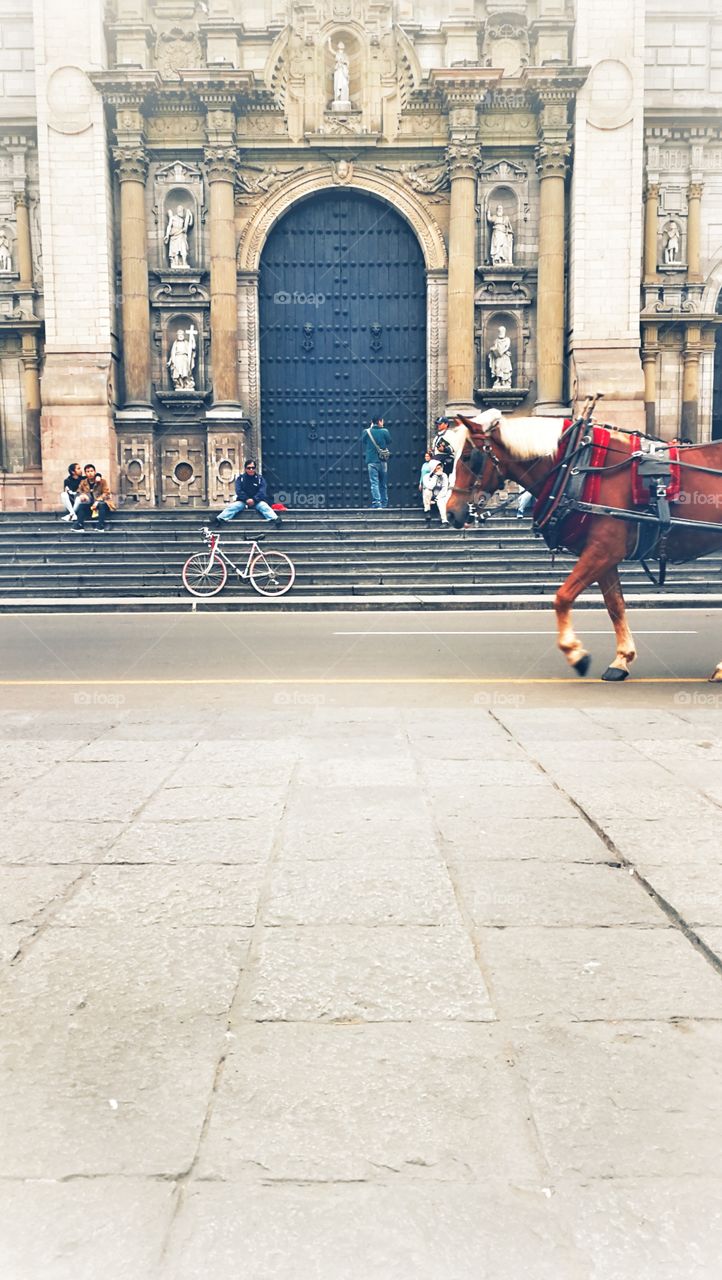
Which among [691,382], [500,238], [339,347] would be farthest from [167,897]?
[691,382]

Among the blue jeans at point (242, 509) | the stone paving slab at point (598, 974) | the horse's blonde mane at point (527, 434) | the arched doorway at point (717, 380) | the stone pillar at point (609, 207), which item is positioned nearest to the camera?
the stone paving slab at point (598, 974)

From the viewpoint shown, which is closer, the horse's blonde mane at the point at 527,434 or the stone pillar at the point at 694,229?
the horse's blonde mane at the point at 527,434

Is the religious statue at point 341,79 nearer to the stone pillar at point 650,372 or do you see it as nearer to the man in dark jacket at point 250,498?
the stone pillar at point 650,372

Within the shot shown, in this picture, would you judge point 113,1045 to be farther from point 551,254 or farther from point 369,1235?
point 551,254

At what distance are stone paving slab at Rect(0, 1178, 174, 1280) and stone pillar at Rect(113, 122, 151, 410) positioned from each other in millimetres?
23610

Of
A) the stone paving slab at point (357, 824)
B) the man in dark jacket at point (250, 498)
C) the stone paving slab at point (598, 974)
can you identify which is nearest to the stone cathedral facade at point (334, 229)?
the man in dark jacket at point (250, 498)

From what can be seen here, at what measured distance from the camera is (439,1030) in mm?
2443

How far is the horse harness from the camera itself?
28.1 ft

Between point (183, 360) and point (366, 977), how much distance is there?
77.2 ft

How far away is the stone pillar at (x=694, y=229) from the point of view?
24.7 meters

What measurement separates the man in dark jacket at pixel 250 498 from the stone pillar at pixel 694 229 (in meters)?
12.6

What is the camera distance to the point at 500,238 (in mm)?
24391

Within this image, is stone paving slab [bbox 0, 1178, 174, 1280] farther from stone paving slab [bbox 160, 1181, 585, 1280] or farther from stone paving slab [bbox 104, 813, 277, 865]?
stone paving slab [bbox 104, 813, 277, 865]

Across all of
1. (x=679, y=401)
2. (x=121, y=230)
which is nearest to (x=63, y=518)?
(x=121, y=230)
